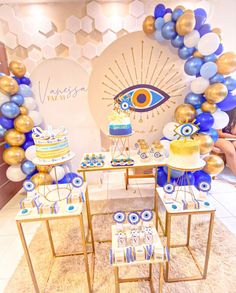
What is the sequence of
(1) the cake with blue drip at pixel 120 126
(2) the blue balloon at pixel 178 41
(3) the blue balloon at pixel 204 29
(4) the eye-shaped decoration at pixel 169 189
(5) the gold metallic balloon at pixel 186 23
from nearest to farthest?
1. (4) the eye-shaped decoration at pixel 169 189
2. (1) the cake with blue drip at pixel 120 126
3. (5) the gold metallic balloon at pixel 186 23
4. (3) the blue balloon at pixel 204 29
5. (2) the blue balloon at pixel 178 41

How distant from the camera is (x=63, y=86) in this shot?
2.68 metres

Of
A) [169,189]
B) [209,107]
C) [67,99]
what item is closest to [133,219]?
[169,189]

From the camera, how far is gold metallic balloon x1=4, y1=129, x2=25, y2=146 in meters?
2.47

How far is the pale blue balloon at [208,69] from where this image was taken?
2152mm

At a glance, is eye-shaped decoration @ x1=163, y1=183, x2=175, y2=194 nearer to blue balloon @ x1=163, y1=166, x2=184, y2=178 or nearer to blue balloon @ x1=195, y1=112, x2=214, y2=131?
blue balloon @ x1=163, y1=166, x2=184, y2=178

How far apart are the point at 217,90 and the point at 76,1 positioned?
2408mm

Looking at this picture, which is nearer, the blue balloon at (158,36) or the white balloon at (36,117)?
the blue balloon at (158,36)

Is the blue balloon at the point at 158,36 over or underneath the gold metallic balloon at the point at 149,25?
underneath

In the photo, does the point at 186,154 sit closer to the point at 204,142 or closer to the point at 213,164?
the point at 204,142

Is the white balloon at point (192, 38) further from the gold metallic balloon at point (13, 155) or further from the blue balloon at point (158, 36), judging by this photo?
the gold metallic balloon at point (13, 155)

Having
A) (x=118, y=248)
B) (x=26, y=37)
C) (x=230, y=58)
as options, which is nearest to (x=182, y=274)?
(x=118, y=248)

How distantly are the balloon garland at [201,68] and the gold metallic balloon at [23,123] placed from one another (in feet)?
5.80

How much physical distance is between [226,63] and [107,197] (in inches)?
88.0

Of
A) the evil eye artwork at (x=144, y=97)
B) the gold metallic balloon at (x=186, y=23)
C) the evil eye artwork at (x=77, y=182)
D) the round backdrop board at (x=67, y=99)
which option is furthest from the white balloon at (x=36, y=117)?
the gold metallic balloon at (x=186, y=23)
